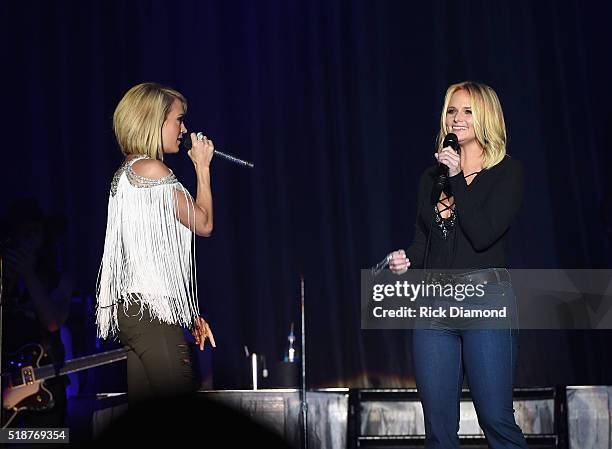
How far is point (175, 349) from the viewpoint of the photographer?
230cm

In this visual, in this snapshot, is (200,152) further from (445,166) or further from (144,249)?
(445,166)

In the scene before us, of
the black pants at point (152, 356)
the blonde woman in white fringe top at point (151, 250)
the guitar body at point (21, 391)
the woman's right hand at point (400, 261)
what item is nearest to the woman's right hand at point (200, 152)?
the blonde woman in white fringe top at point (151, 250)

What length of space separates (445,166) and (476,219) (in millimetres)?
230

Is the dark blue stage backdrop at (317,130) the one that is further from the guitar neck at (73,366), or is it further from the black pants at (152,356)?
the black pants at (152,356)

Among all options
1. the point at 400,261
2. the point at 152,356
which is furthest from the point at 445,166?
the point at 152,356

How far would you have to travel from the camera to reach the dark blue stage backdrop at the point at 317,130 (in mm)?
4988

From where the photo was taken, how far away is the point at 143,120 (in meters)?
2.44

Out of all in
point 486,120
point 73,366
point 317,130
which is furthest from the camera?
point 317,130

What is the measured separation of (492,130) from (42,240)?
10.2 feet

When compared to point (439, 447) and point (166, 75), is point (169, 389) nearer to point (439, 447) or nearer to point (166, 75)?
point (439, 447)

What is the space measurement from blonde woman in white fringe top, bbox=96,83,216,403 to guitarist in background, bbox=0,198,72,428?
2.02 metres

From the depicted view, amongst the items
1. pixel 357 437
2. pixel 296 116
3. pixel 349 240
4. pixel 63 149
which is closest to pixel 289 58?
pixel 296 116

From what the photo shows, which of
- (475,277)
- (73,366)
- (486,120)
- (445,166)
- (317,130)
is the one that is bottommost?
(73,366)

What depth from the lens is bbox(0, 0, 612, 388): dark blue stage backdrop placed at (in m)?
4.99
